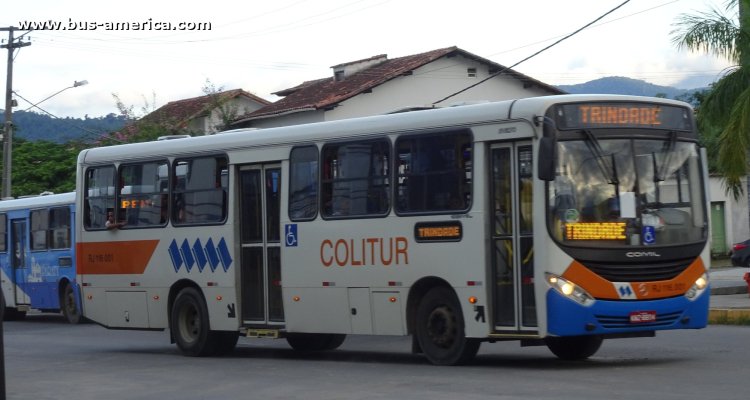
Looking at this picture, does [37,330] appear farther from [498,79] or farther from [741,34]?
[498,79]

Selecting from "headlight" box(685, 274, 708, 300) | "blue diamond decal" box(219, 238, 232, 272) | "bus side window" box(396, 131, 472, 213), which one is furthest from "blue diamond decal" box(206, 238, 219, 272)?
"headlight" box(685, 274, 708, 300)

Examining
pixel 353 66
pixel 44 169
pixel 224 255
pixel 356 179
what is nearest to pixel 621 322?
pixel 356 179

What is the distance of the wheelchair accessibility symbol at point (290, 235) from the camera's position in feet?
57.0

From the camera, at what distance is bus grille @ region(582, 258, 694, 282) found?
1405cm

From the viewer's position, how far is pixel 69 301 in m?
30.5

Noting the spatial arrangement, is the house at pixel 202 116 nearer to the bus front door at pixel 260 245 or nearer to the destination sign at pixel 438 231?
the bus front door at pixel 260 245

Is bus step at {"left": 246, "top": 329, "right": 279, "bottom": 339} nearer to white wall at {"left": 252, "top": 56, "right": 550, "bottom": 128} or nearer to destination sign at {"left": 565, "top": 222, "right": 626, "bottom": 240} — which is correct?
destination sign at {"left": 565, "top": 222, "right": 626, "bottom": 240}

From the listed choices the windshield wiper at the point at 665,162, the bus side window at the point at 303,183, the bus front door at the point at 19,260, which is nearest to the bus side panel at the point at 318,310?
the bus side window at the point at 303,183

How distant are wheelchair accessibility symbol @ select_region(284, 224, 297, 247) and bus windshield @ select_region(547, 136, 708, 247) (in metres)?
4.42

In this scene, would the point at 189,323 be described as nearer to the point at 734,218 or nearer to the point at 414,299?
the point at 414,299

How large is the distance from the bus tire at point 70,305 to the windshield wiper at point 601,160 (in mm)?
18474

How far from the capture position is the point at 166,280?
19.7 metres

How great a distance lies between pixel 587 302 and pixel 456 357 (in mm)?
1839

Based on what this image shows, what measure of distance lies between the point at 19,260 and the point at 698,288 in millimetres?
21245
